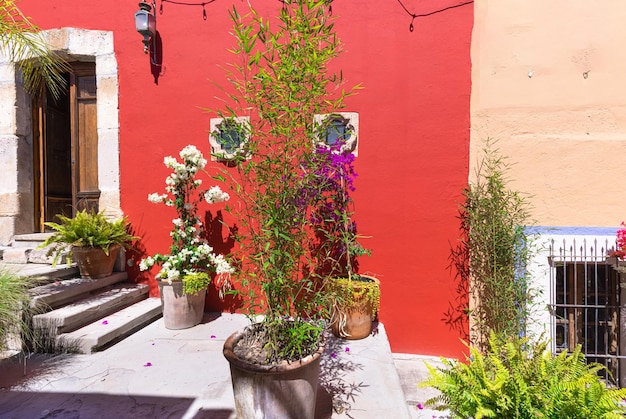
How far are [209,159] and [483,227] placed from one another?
3127mm

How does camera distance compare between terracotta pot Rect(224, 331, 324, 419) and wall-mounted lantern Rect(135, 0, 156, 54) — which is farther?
wall-mounted lantern Rect(135, 0, 156, 54)

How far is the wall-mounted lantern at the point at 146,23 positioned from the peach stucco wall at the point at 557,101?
3.62m

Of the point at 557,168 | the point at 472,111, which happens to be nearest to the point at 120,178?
the point at 472,111

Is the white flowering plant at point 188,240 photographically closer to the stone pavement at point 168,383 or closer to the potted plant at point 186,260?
the potted plant at point 186,260

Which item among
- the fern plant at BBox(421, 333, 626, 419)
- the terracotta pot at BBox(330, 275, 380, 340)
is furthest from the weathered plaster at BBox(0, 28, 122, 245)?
the fern plant at BBox(421, 333, 626, 419)

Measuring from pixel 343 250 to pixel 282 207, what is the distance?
1527 mm

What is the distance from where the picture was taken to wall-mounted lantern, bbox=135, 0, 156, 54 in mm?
3373

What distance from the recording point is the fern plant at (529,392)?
5.25 feet

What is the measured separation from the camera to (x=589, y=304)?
3.29 metres

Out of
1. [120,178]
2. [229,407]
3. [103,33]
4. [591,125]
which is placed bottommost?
[229,407]

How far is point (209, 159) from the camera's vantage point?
361cm

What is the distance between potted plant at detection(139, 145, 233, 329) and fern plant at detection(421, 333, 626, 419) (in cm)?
210

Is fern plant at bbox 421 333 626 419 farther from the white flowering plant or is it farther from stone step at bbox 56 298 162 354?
stone step at bbox 56 298 162 354

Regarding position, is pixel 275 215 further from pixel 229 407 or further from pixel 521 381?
pixel 521 381
